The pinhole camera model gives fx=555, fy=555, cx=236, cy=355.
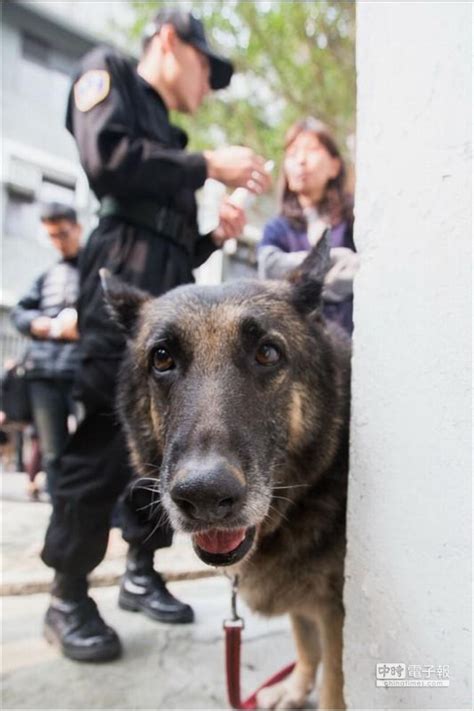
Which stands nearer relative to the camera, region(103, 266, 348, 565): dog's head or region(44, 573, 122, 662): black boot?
region(103, 266, 348, 565): dog's head

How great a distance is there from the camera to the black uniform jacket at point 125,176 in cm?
247

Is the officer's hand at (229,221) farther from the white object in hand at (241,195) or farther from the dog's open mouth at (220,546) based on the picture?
Answer: the dog's open mouth at (220,546)

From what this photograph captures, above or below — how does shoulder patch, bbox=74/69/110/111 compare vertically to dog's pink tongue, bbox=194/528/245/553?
above

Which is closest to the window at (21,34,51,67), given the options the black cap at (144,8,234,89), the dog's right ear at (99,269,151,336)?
the black cap at (144,8,234,89)

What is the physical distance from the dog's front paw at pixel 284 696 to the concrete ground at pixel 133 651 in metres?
0.10

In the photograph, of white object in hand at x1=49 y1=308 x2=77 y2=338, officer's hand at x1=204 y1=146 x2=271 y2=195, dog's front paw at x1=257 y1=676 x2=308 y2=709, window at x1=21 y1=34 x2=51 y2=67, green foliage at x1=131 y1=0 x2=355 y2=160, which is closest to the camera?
dog's front paw at x1=257 y1=676 x2=308 y2=709

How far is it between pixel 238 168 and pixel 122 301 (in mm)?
760

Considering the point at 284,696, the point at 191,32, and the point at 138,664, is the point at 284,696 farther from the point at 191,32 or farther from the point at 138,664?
the point at 191,32

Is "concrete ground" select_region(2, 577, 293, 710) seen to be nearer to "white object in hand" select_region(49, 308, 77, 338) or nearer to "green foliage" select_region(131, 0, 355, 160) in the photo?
"white object in hand" select_region(49, 308, 77, 338)

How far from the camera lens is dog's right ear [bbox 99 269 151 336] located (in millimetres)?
2361

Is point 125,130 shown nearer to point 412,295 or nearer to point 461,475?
point 412,295

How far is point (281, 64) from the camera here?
32.2ft

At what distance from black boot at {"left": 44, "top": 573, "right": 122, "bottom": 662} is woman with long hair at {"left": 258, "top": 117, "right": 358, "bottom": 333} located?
1.89m

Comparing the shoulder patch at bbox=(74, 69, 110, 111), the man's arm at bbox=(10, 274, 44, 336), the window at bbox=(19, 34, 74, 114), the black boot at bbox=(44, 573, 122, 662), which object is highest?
the window at bbox=(19, 34, 74, 114)
